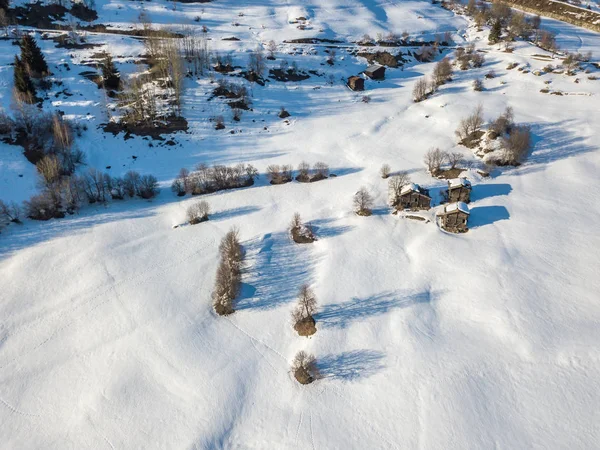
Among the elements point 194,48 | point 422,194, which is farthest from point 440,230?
point 194,48

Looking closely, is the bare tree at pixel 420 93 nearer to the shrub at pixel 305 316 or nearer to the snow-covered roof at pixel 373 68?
the snow-covered roof at pixel 373 68

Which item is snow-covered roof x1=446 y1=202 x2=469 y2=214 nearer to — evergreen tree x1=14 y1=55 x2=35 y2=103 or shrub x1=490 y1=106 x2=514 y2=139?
shrub x1=490 y1=106 x2=514 y2=139

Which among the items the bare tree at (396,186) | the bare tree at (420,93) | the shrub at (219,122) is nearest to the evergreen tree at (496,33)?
the bare tree at (420,93)

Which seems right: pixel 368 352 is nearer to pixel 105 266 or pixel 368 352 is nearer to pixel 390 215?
pixel 390 215

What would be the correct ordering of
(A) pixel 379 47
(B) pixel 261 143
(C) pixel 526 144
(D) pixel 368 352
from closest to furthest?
(D) pixel 368 352, (C) pixel 526 144, (B) pixel 261 143, (A) pixel 379 47

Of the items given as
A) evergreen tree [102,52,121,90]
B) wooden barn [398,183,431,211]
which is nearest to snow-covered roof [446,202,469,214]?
wooden barn [398,183,431,211]

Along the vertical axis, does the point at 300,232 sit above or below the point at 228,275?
above

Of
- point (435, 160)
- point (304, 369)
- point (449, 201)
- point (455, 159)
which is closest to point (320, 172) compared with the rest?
point (435, 160)

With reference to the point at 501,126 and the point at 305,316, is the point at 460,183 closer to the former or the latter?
the point at 501,126
